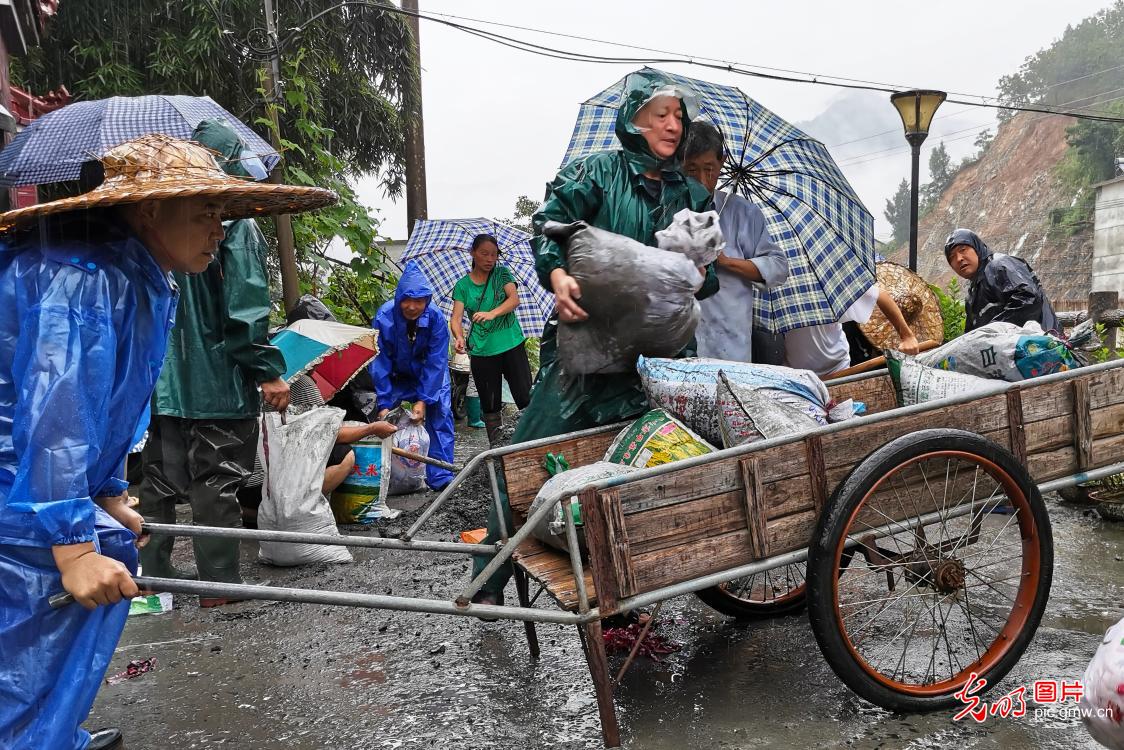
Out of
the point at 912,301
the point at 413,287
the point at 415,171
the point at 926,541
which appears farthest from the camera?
the point at 415,171

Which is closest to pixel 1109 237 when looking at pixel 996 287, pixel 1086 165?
pixel 1086 165

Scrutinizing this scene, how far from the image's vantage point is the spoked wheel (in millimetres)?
3318

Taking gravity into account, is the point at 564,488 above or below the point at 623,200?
below

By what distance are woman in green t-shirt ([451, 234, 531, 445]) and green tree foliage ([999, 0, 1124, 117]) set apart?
67755 millimetres

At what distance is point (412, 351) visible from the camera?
19.6 feet

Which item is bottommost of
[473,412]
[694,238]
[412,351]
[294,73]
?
[473,412]

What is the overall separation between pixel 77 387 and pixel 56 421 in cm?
8

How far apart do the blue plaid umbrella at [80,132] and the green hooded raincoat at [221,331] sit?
0.23m

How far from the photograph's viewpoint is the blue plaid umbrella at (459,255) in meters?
8.34

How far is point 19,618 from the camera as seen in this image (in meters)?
1.77

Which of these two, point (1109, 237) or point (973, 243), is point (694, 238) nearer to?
point (973, 243)

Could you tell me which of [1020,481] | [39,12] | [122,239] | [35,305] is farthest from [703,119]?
[39,12]

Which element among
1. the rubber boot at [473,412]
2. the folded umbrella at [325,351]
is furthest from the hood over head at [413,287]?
the rubber boot at [473,412]

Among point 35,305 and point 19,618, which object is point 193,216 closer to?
point 35,305
